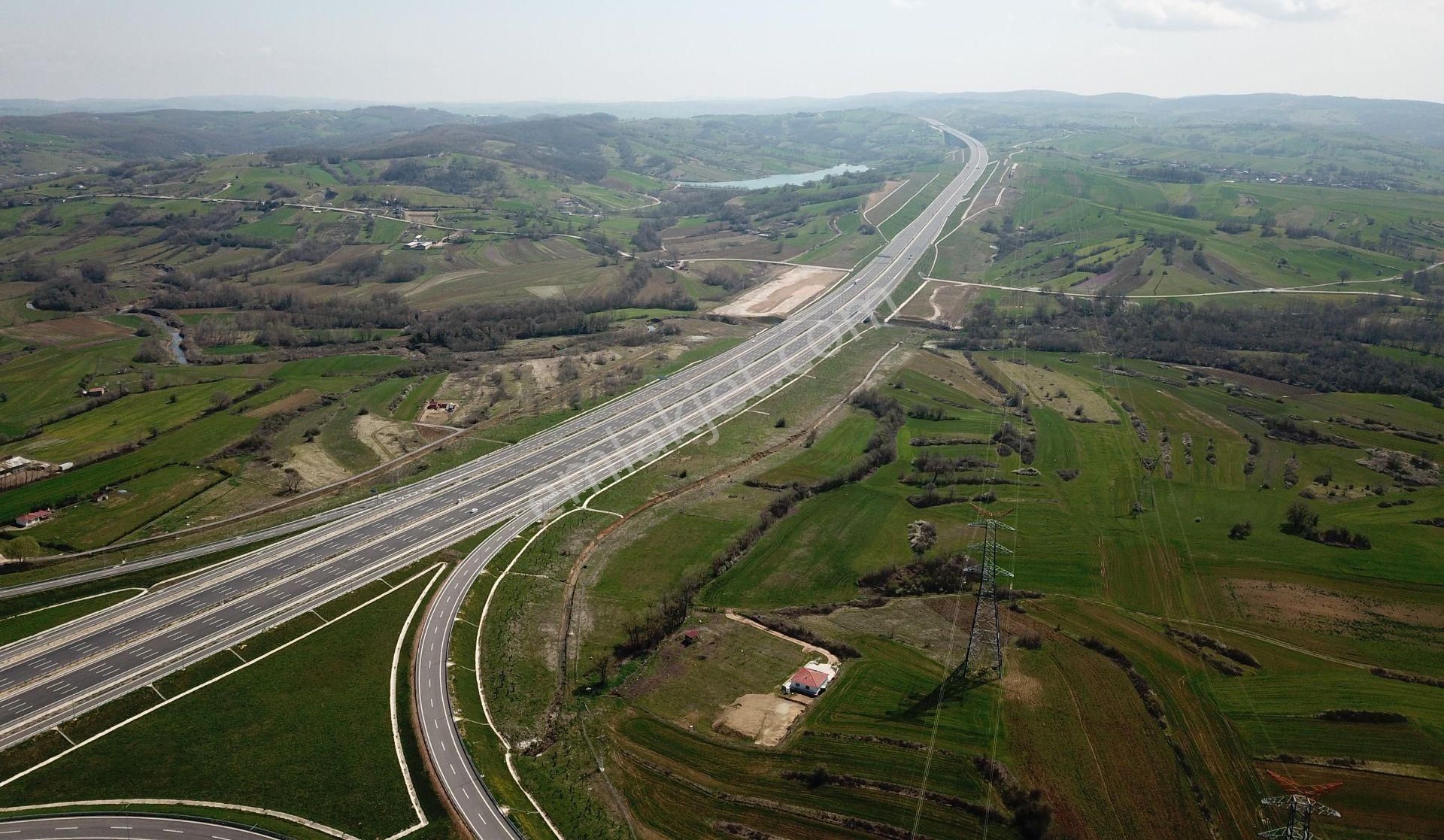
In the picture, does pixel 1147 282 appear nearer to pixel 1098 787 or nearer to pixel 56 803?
pixel 1098 787

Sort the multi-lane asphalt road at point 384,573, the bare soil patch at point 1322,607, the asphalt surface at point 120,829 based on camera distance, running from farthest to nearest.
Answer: the bare soil patch at point 1322,607 < the multi-lane asphalt road at point 384,573 < the asphalt surface at point 120,829

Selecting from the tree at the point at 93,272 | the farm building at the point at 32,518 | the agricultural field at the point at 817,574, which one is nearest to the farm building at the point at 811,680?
the agricultural field at the point at 817,574

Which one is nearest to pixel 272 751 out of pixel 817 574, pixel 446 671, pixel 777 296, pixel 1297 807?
pixel 446 671

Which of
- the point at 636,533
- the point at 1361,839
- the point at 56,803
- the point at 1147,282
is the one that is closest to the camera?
the point at 1361,839

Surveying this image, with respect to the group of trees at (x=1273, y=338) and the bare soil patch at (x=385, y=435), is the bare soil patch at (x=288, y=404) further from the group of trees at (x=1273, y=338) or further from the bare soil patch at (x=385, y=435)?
the group of trees at (x=1273, y=338)

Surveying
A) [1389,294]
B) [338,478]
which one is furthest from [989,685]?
[1389,294]

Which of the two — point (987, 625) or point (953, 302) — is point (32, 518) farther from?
point (953, 302)
